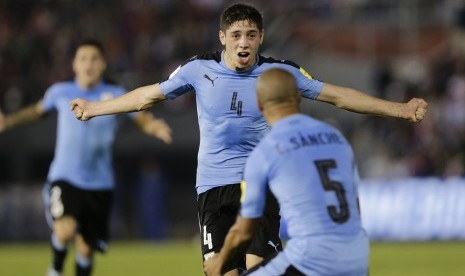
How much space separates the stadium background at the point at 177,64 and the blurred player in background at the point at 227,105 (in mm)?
14158

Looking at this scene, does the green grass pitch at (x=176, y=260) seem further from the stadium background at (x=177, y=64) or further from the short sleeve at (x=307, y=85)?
the short sleeve at (x=307, y=85)

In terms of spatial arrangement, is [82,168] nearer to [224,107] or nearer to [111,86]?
[111,86]

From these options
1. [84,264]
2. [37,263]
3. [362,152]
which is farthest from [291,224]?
[362,152]

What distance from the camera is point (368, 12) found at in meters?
29.3

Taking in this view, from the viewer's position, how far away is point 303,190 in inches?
274

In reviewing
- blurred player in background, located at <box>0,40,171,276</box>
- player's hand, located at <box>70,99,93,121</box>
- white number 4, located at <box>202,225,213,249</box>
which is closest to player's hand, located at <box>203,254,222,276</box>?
white number 4, located at <box>202,225,213,249</box>

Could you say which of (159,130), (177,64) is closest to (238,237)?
(159,130)

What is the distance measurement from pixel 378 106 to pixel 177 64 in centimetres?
1921

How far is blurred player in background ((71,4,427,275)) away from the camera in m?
9.18

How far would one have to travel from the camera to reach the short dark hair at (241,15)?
30.0 ft

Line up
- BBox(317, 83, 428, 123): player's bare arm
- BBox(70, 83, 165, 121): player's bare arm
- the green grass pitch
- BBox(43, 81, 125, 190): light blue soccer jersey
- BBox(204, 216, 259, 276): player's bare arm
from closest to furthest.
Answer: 1. BBox(204, 216, 259, 276): player's bare arm
2. BBox(317, 83, 428, 123): player's bare arm
3. BBox(70, 83, 165, 121): player's bare arm
4. BBox(43, 81, 125, 190): light blue soccer jersey
5. the green grass pitch

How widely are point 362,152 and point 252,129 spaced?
1679 centimetres

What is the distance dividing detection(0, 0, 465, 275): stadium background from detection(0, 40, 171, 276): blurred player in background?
11.0 m

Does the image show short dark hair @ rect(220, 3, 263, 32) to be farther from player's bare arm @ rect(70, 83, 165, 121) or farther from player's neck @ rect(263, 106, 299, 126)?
player's neck @ rect(263, 106, 299, 126)
